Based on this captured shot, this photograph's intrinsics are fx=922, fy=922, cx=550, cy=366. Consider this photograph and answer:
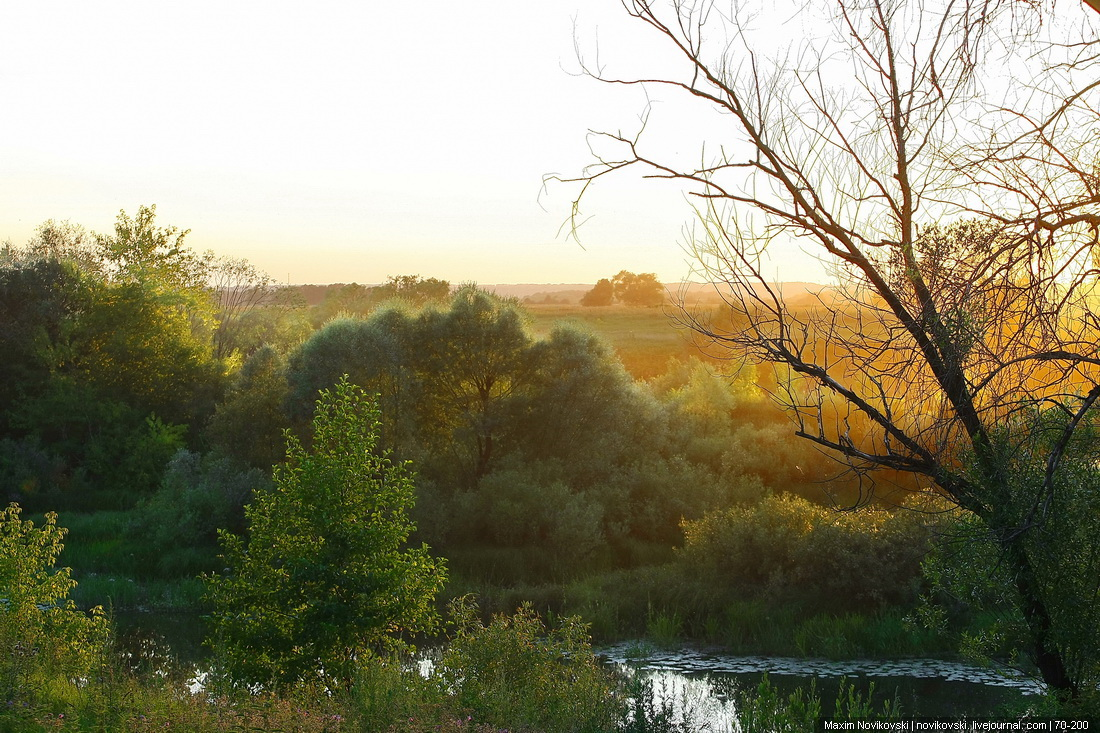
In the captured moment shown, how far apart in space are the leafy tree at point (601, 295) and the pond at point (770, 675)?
64.6 m

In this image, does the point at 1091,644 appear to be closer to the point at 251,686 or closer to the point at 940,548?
the point at 940,548

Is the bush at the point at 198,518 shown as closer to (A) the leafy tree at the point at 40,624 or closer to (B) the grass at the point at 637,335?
(A) the leafy tree at the point at 40,624

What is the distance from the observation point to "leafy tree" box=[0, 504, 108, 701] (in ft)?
27.2

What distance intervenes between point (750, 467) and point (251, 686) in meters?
15.7

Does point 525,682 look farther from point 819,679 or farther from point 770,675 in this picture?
point 819,679

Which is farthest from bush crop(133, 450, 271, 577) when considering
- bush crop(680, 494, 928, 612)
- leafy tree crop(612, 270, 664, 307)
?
leafy tree crop(612, 270, 664, 307)

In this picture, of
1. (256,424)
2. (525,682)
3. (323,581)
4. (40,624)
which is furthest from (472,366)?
(525,682)

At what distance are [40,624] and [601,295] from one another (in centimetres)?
7131

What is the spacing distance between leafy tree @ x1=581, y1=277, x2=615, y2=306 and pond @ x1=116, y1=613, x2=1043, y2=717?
64647 mm

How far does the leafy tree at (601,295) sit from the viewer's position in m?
78.1

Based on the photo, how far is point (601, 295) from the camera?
259 ft

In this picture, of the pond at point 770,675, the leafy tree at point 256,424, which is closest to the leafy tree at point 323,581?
the pond at point 770,675

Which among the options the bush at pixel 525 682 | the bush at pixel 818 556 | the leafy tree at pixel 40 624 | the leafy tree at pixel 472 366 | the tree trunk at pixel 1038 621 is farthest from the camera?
the leafy tree at pixel 472 366

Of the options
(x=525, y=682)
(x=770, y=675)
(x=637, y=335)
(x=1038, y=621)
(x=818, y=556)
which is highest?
(x=637, y=335)
